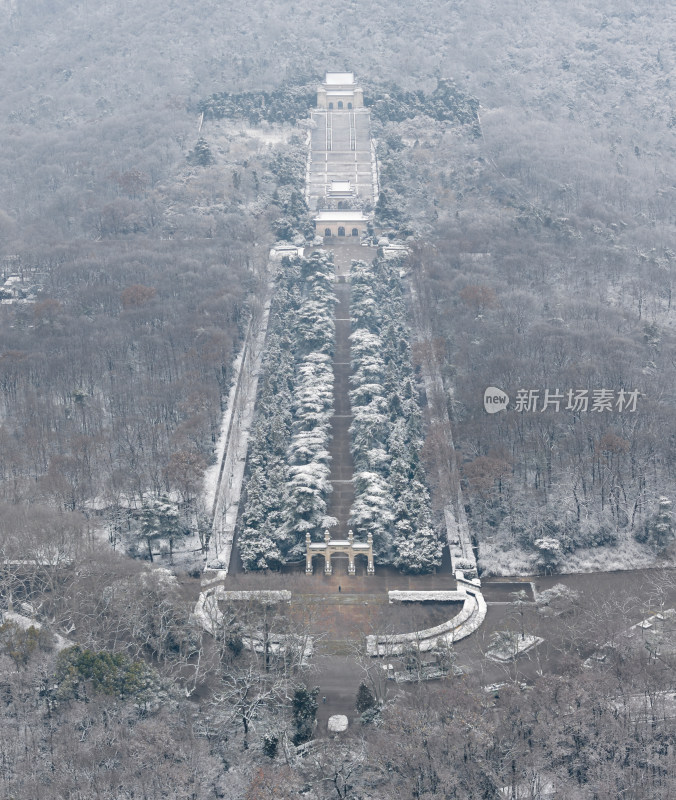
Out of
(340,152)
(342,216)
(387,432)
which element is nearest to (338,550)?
(387,432)

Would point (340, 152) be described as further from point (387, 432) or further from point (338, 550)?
point (338, 550)

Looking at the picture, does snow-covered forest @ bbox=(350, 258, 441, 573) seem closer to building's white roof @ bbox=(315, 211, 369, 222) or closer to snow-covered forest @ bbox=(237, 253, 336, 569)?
snow-covered forest @ bbox=(237, 253, 336, 569)

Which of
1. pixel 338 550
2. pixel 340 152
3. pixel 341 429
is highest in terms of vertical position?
pixel 338 550

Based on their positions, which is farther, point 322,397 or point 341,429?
point 322,397

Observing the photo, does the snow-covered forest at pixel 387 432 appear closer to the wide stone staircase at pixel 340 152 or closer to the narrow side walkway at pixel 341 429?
the narrow side walkway at pixel 341 429

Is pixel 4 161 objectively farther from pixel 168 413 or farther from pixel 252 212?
pixel 168 413

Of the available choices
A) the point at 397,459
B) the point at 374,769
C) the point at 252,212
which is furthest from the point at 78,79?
the point at 374,769

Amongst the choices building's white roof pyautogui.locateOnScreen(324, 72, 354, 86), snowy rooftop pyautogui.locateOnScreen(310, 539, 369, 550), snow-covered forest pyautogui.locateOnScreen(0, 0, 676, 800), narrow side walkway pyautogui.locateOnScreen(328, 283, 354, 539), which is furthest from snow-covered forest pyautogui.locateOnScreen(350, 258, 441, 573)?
building's white roof pyautogui.locateOnScreen(324, 72, 354, 86)
